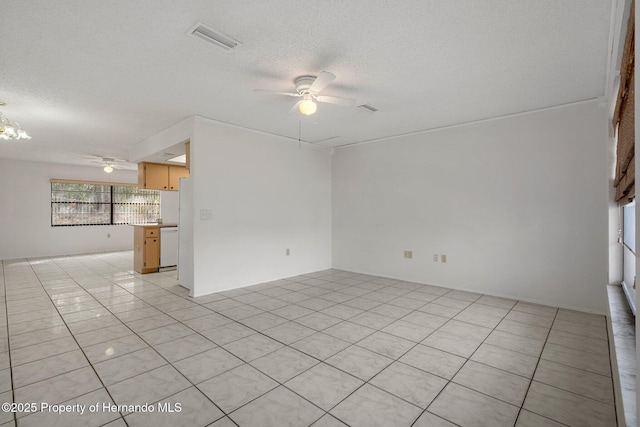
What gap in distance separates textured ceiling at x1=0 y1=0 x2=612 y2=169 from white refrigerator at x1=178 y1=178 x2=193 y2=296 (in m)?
1.07

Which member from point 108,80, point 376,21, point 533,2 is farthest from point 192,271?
point 533,2

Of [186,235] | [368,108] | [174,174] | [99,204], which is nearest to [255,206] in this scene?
[186,235]

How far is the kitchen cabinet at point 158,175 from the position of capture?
19.7 ft

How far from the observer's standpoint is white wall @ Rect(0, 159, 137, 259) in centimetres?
→ 754

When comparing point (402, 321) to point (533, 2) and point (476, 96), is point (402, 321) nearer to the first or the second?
point (476, 96)

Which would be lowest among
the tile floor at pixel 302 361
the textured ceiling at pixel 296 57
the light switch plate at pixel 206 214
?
the tile floor at pixel 302 361

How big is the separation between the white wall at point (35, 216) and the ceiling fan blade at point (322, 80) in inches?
356

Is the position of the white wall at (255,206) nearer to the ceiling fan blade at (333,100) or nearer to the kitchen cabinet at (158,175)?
the kitchen cabinet at (158,175)

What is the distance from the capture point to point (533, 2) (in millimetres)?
1913

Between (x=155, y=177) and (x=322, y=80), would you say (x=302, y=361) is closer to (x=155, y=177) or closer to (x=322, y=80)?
(x=322, y=80)

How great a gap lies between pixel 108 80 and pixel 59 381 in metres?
2.73

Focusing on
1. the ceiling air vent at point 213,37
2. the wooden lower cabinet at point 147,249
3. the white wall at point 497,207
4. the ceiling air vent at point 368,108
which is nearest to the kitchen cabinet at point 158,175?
the wooden lower cabinet at point 147,249

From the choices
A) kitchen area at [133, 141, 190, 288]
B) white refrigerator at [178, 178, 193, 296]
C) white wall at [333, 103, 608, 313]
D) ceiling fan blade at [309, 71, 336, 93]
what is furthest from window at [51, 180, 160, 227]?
ceiling fan blade at [309, 71, 336, 93]

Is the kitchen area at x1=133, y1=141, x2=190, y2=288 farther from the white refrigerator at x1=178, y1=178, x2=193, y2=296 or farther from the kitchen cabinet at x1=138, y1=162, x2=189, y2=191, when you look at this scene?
the white refrigerator at x1=178, y1=178, x2=193, y2=296
